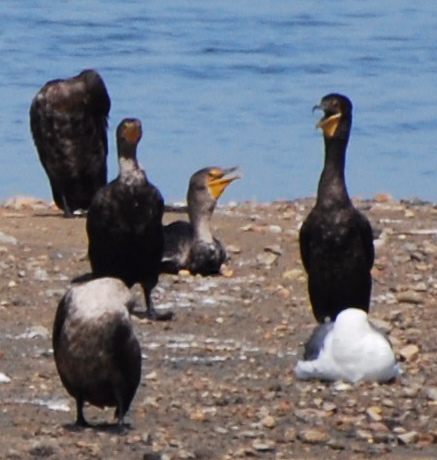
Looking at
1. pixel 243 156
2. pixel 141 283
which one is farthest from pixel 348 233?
pixel 243 156

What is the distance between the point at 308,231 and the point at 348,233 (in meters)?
0.21

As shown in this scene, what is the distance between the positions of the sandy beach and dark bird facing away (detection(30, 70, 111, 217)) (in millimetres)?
383

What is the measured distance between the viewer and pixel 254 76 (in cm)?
2723

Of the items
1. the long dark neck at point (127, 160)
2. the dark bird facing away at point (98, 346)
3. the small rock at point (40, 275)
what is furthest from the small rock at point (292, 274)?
the dark bird facing away at point (98, 346)

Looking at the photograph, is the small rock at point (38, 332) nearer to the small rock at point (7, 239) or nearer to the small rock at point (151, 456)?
the small rock at point (7, 239)

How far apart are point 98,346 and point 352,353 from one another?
4.78 ft

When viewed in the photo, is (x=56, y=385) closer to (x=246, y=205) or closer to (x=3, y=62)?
(x=246, y=205)

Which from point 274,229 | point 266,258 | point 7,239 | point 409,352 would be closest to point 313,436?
point 409,352

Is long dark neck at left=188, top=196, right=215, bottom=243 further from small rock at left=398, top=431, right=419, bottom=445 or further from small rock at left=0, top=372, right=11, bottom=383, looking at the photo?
small rock at left=398, top=431, right=419, bottom=445

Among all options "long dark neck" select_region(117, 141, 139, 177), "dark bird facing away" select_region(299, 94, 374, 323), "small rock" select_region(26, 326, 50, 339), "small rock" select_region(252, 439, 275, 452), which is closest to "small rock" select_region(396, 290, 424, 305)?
"dark bird facing away" select_region(299, 94, 374, 323)

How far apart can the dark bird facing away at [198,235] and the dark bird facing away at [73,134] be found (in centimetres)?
167

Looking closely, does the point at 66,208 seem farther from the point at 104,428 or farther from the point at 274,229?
the point at 104,428

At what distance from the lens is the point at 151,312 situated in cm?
1266

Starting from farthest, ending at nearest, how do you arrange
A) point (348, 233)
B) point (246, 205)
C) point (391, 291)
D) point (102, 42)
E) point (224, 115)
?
1. point (102, 42)
2. point (224, 115)
3. point (246, 205)
4. point (391, 291)
5. point (348, 233)
